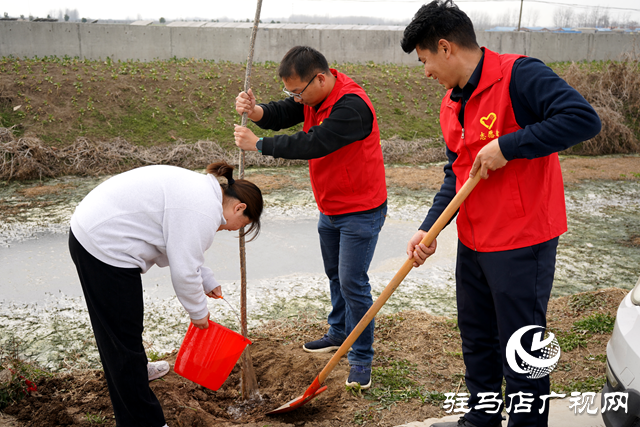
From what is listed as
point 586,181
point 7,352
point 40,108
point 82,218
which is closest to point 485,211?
→ point 82,218

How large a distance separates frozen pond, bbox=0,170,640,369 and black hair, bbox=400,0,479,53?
2506 millimetres

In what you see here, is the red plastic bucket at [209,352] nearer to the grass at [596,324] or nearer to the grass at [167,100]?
the grass at [596,324]

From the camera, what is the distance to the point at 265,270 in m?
4.82

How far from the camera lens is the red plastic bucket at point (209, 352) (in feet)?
7.73

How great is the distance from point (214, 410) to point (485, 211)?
70.5 inches

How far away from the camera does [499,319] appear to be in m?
2.01

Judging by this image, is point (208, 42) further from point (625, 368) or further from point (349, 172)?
point (625, 368)

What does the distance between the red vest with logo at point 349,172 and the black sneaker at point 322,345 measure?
3.14 ft

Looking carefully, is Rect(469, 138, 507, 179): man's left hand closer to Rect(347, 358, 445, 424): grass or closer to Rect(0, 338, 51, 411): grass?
Rect(347, 358, 445, 424): grass

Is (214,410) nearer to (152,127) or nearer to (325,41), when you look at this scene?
(152,127)

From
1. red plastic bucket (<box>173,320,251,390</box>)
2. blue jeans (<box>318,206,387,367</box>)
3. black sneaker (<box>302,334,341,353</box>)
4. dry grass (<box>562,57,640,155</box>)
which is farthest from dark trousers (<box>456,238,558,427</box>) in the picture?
dry grass (<box>562,57,640,155</box>)

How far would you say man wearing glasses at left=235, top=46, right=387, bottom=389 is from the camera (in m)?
2.55

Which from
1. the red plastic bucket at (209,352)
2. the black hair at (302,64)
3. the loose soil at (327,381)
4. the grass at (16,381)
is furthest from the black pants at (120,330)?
the black hair at (302,64)

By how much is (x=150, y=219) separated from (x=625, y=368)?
1.90 metres
